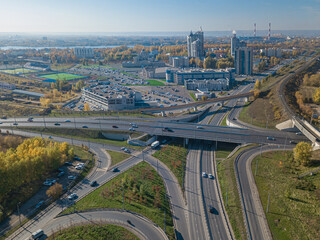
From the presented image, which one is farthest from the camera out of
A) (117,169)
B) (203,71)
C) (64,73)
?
(64,73)

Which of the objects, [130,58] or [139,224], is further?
[130,58]

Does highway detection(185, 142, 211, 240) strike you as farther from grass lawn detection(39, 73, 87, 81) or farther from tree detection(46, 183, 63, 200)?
grass lawn detection(39, 73, 87, 81)

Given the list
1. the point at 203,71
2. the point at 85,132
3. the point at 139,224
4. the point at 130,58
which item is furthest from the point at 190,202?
the point at 130,58

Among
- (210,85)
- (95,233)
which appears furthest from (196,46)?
(95,233)

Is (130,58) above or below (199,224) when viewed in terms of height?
above

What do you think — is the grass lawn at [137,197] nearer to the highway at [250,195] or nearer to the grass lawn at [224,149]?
the highway at [250,195]

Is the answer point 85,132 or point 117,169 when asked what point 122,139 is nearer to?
point 85,132

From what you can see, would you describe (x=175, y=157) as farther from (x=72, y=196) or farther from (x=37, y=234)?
(x=37, y=234)

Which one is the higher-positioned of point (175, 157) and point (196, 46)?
point (196, 46)
